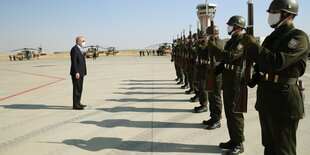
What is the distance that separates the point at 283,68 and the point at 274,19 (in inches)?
19.7

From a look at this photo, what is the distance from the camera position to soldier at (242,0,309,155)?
2.76 m

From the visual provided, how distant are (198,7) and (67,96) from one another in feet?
49.2

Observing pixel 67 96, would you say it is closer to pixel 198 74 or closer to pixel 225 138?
pixel 198 74

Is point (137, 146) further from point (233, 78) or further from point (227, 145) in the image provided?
point (233, 78)

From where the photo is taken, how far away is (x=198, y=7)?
22172 millimetres

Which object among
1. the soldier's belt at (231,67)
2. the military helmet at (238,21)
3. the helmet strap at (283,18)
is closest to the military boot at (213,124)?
the soldier's belt at (231,67)

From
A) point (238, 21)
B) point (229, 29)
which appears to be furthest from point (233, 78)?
point (238, 21)

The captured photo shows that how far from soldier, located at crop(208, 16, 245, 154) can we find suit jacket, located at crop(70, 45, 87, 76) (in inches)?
176

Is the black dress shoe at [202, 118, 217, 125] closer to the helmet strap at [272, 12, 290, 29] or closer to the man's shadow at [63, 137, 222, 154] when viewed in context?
the man's shadow at [63, 137, 222, 154]

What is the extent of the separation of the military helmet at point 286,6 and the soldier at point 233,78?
1292 mm

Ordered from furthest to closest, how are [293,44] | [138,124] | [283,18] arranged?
1. [138,124]
2. [283,18]
3. [293,44]

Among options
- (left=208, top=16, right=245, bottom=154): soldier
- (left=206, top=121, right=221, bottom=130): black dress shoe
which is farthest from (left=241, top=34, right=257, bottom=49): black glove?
(left=206, top=121, right=221, bottom=130): black dress shoe

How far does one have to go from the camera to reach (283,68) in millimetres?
2809

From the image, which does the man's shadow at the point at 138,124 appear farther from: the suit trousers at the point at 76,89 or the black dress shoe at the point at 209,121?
the suit trousers at the point at 76,89
